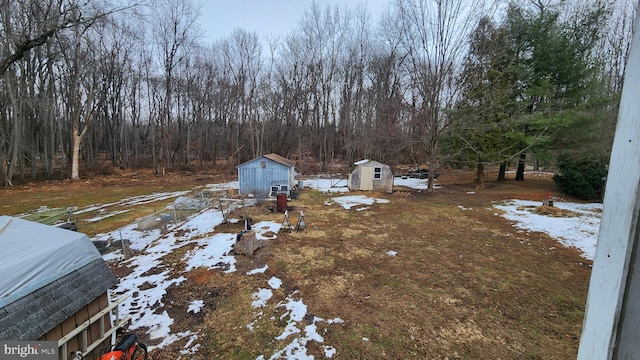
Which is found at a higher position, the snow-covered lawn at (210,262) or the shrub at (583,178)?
the shrub at (583,178)

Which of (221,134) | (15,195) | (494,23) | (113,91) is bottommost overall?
(15,195)

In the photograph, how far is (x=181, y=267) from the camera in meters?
6.22

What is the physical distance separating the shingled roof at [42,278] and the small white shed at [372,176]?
517 inches

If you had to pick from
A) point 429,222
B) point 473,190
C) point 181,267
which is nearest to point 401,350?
point 181,267

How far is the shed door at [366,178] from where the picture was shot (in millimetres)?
15484

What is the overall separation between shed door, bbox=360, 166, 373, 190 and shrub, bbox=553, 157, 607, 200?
9470 mm

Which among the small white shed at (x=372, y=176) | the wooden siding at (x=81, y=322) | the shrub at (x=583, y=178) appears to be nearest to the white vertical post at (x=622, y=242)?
the wooden siding at (x=81, y=322)

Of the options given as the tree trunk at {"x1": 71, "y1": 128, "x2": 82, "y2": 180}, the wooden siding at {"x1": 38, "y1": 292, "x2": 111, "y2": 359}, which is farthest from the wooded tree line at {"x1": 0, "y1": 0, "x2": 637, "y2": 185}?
the wooden siding at {"x1": 38, "y1": 292, "x2": 111, "y2": 359}

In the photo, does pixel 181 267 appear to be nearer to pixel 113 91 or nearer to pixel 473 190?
pixel 473 190

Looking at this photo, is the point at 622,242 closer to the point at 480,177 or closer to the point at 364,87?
the point at 480,177

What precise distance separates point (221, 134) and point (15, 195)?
18.3 m

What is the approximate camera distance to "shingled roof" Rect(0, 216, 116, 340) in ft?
8.64

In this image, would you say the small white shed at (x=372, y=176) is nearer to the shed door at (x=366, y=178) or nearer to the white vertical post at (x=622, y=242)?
the shed door at (x=366, y=178)

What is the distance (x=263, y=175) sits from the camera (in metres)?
14.2
